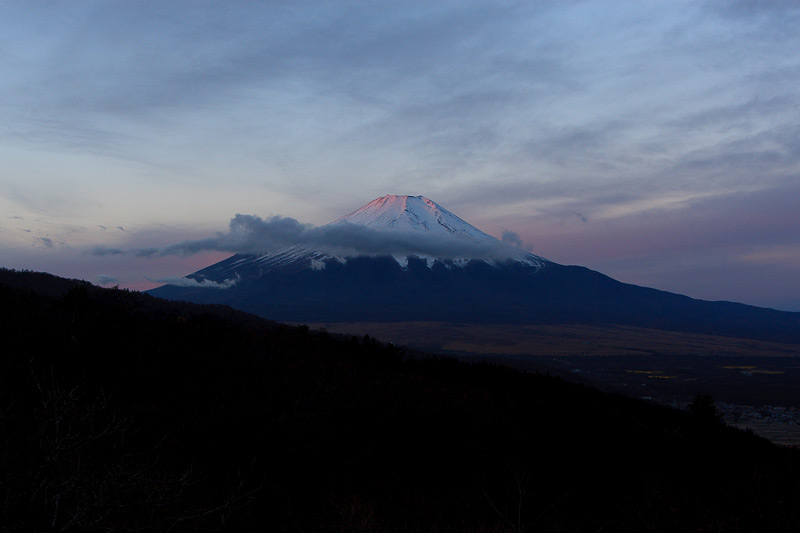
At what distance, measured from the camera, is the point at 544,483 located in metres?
13.4

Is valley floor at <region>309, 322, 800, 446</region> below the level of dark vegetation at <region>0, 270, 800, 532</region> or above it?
below

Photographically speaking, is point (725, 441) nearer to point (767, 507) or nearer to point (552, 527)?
point (767, 507)

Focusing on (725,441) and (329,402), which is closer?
(329,402)

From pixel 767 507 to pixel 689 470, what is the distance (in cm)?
310

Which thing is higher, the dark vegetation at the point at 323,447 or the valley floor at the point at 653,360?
the dark vegetation at the point at 323,447

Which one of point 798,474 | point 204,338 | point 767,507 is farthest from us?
point 204,338

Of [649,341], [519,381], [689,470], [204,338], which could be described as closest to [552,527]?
[689,470]

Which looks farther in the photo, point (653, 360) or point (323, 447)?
point (653, 360)

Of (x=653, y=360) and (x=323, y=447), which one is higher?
(x=323, y=447)

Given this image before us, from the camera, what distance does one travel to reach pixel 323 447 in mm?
13625

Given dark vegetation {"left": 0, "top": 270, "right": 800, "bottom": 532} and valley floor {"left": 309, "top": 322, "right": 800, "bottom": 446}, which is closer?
dark vegetation {"left": 0, "top": 270, "right": 800, "bottom": 532}

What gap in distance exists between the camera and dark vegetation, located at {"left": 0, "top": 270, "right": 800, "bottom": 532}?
8.12m

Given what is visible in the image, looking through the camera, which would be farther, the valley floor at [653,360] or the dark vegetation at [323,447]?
the valley floor at [653,360]

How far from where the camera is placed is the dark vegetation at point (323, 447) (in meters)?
8.12
